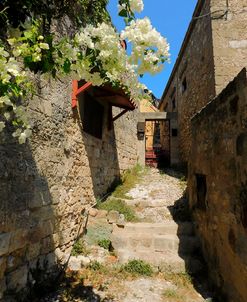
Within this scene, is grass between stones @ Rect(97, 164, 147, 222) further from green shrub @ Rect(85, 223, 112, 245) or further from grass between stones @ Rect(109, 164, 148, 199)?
green shrub @ Rect(85, 223, 112, 245)

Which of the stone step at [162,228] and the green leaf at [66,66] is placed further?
the stone step at [162,228]

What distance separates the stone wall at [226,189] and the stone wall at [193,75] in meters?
2.94

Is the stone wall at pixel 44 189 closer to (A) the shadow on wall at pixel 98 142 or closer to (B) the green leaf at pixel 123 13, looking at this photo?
(A) the shadow on wall at pixel 98 142

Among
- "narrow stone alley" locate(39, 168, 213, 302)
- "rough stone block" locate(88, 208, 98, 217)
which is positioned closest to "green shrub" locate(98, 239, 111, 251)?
"narrow stone alley" locate(39, 168, 213, 302)

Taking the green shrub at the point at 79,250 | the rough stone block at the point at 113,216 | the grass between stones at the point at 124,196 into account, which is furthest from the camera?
the grass between stones at the point at 124,196

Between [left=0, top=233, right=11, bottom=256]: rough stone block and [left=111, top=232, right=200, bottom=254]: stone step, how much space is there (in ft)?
7.33

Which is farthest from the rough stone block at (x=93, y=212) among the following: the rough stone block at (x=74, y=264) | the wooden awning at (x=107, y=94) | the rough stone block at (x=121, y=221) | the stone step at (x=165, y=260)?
the wooden awning at (x=107, y=94)

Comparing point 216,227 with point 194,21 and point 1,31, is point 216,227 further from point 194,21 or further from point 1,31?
point 194,21

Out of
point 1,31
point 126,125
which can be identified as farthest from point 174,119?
point 1,31

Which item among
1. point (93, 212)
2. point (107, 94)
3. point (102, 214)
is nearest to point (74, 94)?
point (107, 94)

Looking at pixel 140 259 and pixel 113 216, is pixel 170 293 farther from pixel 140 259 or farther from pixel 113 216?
pixel 113 216

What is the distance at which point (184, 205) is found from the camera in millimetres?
6164

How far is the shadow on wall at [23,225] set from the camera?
2906 mm

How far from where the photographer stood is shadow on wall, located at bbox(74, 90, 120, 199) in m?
5.61
